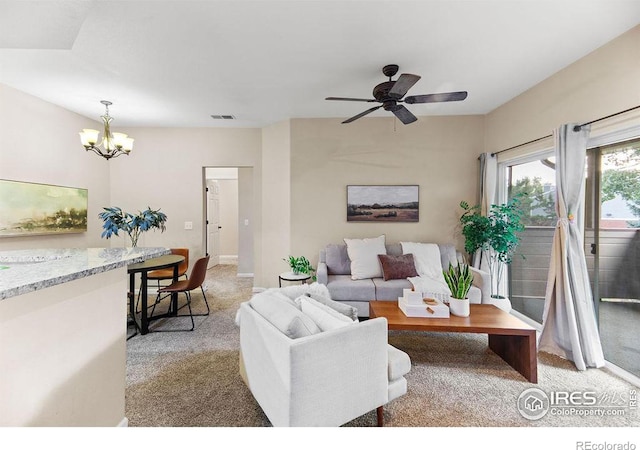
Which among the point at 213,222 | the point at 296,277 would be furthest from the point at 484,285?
the point at 213,222

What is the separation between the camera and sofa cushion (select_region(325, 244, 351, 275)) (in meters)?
3.78

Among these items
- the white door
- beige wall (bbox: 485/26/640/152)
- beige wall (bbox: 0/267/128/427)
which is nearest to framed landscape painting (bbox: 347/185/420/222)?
beige wall (bbox: 485/26/640/152)

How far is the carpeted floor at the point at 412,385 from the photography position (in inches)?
70.5

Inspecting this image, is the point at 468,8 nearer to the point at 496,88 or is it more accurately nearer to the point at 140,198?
the point at 496,88

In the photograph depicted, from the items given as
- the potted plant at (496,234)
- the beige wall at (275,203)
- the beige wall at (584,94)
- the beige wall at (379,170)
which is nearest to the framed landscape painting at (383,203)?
the beige wall at (379,170)

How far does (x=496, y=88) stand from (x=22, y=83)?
17.7 ft

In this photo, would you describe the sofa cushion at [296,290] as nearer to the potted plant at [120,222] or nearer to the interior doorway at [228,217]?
the potted plant at [120,222]

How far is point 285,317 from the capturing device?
62.0 inches

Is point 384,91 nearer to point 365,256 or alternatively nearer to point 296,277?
point 365,256

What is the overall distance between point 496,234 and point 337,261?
78.4 inches

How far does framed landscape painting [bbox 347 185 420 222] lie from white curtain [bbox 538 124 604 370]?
5.77ft

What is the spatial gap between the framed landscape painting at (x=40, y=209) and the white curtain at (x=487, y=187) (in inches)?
226

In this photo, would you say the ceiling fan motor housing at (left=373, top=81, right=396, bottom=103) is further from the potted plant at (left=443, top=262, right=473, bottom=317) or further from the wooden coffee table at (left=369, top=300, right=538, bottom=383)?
the wooden coffee table at (left=369, top=300, right=538, bottom=383)
